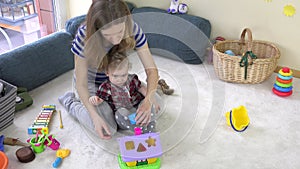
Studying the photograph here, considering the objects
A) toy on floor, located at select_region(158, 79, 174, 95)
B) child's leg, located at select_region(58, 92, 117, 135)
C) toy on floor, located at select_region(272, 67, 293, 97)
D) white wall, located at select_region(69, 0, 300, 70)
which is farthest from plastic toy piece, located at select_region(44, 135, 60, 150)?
white wall, located at select_region(69, 0, 300, 70)

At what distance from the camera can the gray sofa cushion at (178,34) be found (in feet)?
6.08

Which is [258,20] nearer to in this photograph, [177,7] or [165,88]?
[177,7]

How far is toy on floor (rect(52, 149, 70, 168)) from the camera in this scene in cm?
118

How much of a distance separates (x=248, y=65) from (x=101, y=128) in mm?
819

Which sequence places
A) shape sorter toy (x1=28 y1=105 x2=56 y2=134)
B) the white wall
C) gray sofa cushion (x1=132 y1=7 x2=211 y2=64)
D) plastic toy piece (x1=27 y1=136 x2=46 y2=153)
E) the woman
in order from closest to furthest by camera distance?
the woman < plastic toy piece (x1=27 y1=136 x2=46 y2=153) < shape sorter toy (x1=28 y1=105 x2=56 y2=134) < the white wall < gray sofa cushion (x1=132 y1=7 x2=211 y2=64)

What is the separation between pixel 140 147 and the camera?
119 cm

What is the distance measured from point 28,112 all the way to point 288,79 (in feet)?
4.05

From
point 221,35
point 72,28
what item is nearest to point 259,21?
point 221,35

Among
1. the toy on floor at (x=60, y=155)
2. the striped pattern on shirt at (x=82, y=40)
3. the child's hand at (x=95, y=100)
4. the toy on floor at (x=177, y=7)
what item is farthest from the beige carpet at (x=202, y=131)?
the toy on floor at (x=177, y=7)

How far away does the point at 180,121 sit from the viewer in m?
1.44

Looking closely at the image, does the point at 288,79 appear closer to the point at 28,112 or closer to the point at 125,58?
the point at 125,58

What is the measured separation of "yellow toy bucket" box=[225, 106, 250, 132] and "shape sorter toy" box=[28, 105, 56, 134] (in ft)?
2.52

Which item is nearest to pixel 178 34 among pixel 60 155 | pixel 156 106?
pixel 156 106

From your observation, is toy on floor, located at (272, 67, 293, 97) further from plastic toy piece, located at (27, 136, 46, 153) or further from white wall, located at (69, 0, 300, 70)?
plastic toy piece, located at (27, 136, 46, 153)
